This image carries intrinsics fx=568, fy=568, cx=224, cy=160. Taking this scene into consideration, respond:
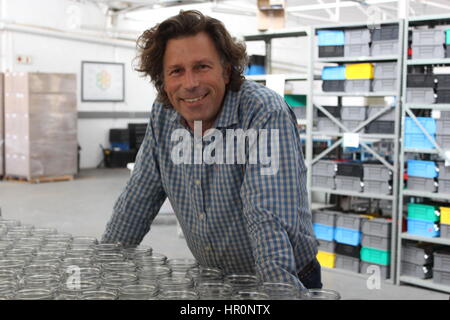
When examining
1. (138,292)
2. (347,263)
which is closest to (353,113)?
(347,263)

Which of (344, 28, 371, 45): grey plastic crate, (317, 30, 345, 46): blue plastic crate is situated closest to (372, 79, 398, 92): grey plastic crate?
(344, 28, 371, 45): grey plastic crate

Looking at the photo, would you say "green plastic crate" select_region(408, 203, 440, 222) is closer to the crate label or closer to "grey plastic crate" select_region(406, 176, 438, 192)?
"grey plastic crate" select_region(406, 176, 438, 192)

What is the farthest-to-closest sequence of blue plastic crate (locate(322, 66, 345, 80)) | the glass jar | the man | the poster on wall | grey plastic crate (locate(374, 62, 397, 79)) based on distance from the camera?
the poster on wall, blue plastic crate (locate(322, 66, 345, 80)), grey plastic crate (locate(374, 62, 397, 79)), the man, the glass jar

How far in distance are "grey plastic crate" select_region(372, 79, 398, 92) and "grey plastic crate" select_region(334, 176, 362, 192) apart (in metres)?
0.84

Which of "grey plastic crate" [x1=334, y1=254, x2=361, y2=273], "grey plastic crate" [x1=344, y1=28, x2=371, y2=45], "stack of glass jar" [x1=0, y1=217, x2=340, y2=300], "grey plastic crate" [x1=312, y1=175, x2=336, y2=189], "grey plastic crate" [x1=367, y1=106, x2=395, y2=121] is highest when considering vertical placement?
"grey plastic crate" [x1=344, y1=28, x2=371, y2=45]

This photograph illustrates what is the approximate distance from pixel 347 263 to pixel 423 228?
860 mm

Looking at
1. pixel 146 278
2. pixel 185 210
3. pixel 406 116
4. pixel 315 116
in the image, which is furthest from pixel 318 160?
pixel 146 278

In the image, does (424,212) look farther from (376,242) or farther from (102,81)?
(102,81)

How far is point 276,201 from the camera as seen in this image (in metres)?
1.61

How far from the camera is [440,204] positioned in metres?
4.91

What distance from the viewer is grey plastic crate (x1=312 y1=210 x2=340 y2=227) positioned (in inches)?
213
